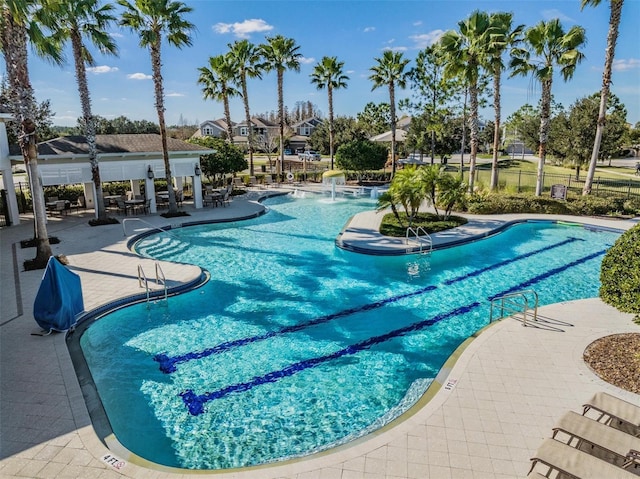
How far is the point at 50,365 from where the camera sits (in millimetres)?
8164

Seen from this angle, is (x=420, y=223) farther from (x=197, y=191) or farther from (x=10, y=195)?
(x=10, y=195)

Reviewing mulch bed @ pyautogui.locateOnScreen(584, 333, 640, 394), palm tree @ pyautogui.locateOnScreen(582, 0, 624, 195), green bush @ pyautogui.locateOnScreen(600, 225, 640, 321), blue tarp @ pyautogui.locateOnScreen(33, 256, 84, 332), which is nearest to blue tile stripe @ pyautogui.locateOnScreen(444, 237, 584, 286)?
mulch bed @ pyautogui.locateOnScreen(584, 333, 640, 394)

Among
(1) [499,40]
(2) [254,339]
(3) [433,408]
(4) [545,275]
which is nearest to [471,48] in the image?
(1) [499,40]

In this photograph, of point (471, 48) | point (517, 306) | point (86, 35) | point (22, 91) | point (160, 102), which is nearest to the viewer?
point (517, 306)

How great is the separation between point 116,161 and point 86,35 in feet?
20.2

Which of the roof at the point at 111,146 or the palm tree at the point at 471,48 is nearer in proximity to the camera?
the roof at the point at 111,146

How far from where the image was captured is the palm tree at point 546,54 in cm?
2183

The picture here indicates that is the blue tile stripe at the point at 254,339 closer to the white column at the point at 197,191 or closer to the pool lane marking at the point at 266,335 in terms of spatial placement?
the pool lane marking at the point at 266,335

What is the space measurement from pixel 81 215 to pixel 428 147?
115ft

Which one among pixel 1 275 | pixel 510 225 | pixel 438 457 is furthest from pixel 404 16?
pixel 438 457

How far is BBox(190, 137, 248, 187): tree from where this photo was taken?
30.2 m

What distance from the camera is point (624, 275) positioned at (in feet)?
25.0

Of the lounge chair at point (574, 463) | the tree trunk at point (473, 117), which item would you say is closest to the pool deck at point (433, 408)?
the lounge chair at point (574, 463)

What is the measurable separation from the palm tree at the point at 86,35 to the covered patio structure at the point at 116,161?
1.06 meters
